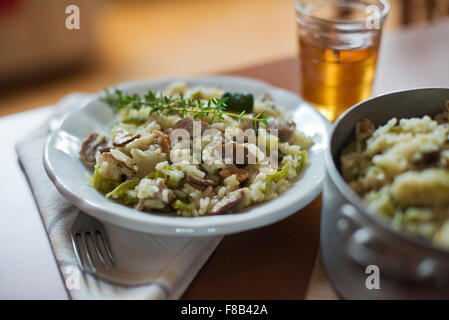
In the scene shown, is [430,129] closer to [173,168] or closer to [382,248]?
[382,248]

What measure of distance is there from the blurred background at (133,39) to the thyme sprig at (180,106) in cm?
153

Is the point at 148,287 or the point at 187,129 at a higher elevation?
the point at 187,129

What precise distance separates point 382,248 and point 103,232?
66cm

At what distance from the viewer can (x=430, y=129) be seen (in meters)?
0.98

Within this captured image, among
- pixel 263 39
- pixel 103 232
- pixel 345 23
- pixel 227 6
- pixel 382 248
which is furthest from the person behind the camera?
pixel 227 6

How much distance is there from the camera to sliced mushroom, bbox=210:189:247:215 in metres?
1.04

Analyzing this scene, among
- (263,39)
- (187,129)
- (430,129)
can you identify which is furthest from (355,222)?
(263,39)

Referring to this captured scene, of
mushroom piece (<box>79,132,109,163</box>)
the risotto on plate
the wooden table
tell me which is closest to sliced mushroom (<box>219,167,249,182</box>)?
the risotto on plate

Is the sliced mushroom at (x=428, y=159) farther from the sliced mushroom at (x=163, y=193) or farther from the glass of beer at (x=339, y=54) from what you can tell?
the glass of beer at (x=339, y=54)

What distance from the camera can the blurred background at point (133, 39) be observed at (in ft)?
11.9

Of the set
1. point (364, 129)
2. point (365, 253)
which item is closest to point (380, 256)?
point (365, 253)

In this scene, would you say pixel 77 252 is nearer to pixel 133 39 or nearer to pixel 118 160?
pixel 118 160

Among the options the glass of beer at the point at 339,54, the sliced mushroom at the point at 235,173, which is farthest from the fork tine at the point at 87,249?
the glass of beer at the point at 339,54

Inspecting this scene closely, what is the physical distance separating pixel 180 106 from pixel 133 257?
1.57 feet
